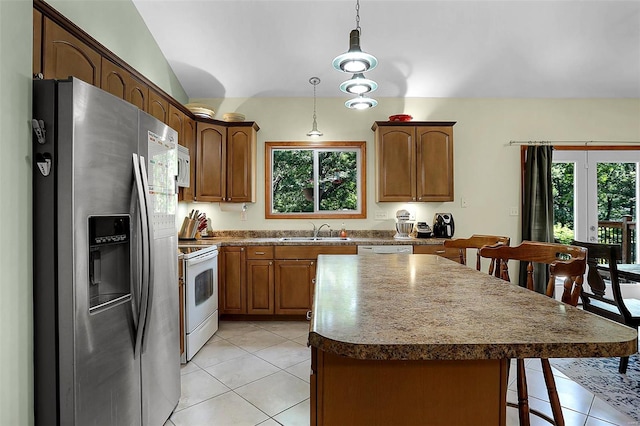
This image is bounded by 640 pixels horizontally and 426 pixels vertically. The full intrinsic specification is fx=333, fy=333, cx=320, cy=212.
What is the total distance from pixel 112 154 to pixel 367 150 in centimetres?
319

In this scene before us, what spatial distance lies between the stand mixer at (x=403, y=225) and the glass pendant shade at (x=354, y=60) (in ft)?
8.13

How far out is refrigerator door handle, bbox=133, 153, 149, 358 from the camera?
63.4 inches

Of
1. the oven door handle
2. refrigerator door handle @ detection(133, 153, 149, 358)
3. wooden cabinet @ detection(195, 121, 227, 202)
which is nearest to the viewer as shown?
refrigerator door handle @ detection(133, 153, 149, 358)

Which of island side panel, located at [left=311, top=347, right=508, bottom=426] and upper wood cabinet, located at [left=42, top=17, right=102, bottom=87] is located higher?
upper wood cabinet, located at [left=42, top=17, right=102, bottom=87]

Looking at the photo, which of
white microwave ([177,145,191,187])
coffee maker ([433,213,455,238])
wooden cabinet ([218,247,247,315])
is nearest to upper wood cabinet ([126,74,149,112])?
white microwave ([177,145,191,187])

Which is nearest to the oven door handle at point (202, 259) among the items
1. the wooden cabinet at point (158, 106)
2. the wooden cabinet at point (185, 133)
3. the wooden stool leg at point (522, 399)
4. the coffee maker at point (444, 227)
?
the wooden cabinet at point (185, 133)

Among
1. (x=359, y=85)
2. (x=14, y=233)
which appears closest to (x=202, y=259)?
(x=14, y=233)

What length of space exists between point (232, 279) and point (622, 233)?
4.86m

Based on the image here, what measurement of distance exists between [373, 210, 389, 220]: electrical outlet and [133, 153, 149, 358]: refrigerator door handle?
3.02 m

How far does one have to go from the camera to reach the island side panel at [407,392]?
0.79 m

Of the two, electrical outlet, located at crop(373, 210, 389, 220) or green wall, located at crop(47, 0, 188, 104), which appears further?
electrical outlet, located at crop(373, 210, 389, 220)

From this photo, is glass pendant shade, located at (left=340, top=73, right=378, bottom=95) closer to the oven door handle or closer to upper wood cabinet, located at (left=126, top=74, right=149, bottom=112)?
upper wood cabinet, located at (left=126, top=74, right=149, bottom=112)

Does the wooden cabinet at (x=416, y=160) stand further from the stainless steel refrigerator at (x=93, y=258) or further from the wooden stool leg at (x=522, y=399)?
the stainless steel refrigerator at (x=93, y=258)

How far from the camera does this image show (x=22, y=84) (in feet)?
4.47
